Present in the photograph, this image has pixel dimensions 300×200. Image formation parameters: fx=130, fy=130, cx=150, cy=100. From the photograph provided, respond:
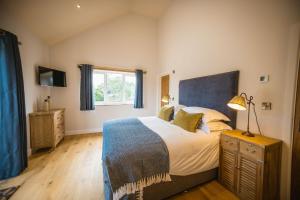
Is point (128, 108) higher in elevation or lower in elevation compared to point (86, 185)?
higher

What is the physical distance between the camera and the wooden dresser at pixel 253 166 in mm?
1384

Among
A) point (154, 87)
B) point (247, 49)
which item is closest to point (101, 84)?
point (154, 87)

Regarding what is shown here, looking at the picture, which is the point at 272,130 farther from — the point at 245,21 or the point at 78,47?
the point at 78,47

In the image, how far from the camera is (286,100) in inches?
57.5

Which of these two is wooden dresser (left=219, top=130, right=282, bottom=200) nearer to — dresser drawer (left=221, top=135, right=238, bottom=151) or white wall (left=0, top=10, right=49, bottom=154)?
dresser drawer (left=221, top=135, right=238, bottom=151)

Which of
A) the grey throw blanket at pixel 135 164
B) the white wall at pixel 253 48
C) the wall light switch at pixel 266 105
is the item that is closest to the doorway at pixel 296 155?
the white wall at pixel 253 48

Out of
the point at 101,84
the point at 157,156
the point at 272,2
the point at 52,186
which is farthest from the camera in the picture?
the point at 101,84

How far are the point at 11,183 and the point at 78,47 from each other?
3.36m

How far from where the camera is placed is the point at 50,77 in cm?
312

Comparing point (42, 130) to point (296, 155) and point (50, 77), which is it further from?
point (296, 155)

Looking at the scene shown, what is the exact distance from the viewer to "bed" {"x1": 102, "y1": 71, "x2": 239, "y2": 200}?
49.9 inches

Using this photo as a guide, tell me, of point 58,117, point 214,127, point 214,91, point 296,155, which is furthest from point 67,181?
point 296,155

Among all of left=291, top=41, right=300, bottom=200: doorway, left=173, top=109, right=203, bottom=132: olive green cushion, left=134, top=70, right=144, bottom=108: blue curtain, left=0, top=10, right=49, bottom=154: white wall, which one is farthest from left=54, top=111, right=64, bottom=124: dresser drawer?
left=291, top=41, right=300, bottom=200: doorway

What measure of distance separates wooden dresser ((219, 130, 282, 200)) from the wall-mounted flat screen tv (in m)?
3.83
